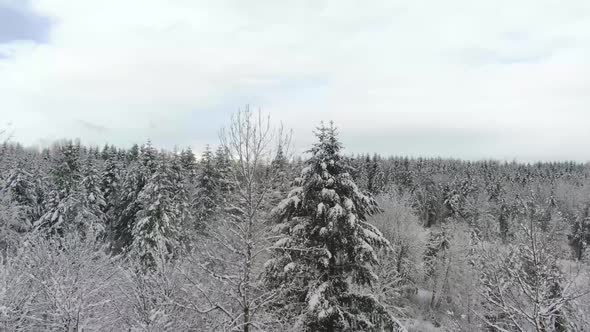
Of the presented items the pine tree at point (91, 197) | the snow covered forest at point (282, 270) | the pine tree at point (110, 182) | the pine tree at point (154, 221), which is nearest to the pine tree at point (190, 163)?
the pine tree at point (110, 182)

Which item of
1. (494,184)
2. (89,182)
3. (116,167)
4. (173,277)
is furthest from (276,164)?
(494,184)

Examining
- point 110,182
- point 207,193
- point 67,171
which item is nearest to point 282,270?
point 207,193

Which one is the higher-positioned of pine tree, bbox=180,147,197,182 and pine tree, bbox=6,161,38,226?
pine tree, bbox=180,147,197,182

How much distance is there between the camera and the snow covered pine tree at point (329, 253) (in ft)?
42.1

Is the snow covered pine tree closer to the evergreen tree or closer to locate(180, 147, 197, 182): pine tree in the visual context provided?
the evergreen tree

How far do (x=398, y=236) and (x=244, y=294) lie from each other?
32.3m

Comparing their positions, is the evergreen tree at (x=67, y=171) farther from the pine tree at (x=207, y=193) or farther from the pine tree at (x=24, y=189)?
the pine tree at (x=207, y=193)

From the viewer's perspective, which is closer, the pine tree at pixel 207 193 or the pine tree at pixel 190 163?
the pine tree at pixel 207 193

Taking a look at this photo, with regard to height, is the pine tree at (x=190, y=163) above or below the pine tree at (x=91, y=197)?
above

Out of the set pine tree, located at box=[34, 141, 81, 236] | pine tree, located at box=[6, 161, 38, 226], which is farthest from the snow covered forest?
pine tree, located at box=[6, 161, 38, 226]

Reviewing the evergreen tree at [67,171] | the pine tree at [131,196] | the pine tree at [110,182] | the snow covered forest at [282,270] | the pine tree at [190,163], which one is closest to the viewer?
the snow covered forest at [282,270]

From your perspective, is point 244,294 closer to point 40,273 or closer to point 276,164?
point 276,164

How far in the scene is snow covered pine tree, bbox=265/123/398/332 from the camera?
42.1ft

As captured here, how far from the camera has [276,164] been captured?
11234 mm
